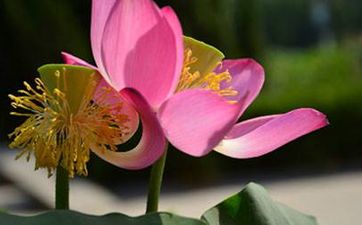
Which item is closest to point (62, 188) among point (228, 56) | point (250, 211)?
point (250, 211)

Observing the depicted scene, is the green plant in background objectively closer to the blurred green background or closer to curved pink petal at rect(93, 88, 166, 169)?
curved pink petal at rect(93, 88, 166, 169)

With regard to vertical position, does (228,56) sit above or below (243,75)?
below

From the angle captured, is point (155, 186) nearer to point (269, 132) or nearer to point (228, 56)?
point (269, 132)

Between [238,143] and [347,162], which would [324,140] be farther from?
[238,143]

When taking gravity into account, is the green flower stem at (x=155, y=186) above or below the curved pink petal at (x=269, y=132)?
below

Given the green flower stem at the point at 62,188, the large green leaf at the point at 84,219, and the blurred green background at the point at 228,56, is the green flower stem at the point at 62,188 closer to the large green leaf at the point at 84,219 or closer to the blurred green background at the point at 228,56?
the large green leaf at the point at 84,219

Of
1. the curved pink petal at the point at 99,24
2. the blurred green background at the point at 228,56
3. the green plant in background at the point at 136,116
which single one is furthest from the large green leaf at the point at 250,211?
the blurred green background at the point at 228,56
